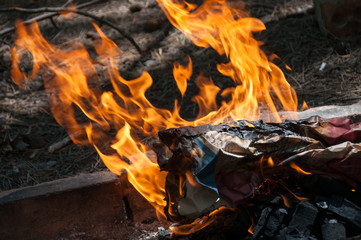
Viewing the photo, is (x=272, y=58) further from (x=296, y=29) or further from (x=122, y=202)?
(x=122, y=202)

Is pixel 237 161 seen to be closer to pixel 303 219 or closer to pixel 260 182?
pixel 260 182

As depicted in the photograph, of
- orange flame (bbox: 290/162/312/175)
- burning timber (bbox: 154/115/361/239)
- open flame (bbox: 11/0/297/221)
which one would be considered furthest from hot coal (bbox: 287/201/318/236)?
open flame (bbox: 11/0/297/221)

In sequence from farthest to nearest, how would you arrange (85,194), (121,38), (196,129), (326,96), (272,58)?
1. (121,38)
2. (272,58)
3. (326,96)
4. (85,194)
5. (196,129)

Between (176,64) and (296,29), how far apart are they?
156 cm

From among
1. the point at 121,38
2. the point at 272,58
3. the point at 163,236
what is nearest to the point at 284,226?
the point at 163,236

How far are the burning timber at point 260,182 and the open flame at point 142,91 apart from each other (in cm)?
43

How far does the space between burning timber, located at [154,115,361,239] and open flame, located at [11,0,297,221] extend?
1.41 feet

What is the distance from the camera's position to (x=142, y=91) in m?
3.74

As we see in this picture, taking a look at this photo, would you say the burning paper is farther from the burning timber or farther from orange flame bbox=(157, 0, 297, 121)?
orange flame bbox=(157, 0, 297, 121)

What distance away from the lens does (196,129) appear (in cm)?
216

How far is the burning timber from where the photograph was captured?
2.00m

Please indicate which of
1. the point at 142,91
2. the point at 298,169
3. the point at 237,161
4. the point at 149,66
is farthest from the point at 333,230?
the point at 149,66

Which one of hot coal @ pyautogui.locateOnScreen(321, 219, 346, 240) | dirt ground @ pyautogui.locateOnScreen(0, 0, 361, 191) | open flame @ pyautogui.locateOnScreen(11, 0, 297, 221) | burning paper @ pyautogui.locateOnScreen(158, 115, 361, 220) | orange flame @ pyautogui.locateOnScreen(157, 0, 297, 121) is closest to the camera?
hot coal @ pyautogui.locateOnScreen(321, 219, 346, 240)

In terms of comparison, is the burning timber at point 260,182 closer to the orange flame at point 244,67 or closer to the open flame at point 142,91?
the open flame at point 142,91
